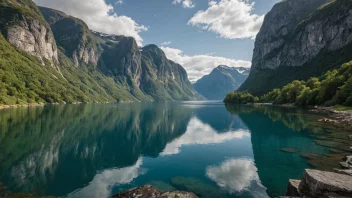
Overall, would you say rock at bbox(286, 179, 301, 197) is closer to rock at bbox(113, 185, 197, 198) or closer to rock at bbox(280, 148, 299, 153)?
rock at bbox(113, 185, 197, 198)

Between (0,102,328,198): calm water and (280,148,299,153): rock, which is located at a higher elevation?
(280,148,299,153): rock

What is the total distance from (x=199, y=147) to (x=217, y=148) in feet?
12.2

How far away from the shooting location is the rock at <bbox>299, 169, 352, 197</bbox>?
1384cm

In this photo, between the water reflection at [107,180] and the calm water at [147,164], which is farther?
the calm water at [147,164]

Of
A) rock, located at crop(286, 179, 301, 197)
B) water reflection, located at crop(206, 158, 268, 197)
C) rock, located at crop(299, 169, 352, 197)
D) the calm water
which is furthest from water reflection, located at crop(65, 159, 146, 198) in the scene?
rock, located at crop(299, 169, 352, 197)

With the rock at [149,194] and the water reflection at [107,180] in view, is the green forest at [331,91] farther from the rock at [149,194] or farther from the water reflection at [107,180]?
the rock at [149,194]

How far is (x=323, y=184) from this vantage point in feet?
46.6

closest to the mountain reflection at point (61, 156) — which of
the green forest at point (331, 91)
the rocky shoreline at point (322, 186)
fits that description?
the rocky shoreline at point (322, 186)

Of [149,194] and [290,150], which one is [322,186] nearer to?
[149,194]

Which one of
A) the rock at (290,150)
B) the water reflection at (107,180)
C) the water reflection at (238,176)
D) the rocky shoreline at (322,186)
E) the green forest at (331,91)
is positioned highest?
the green forest at (331,91)

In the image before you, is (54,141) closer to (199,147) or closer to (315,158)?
(199,147)

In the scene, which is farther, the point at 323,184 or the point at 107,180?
the point at 107,180

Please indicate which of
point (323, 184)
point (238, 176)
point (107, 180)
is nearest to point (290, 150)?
point (238, 176)

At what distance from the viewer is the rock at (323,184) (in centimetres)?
1384
